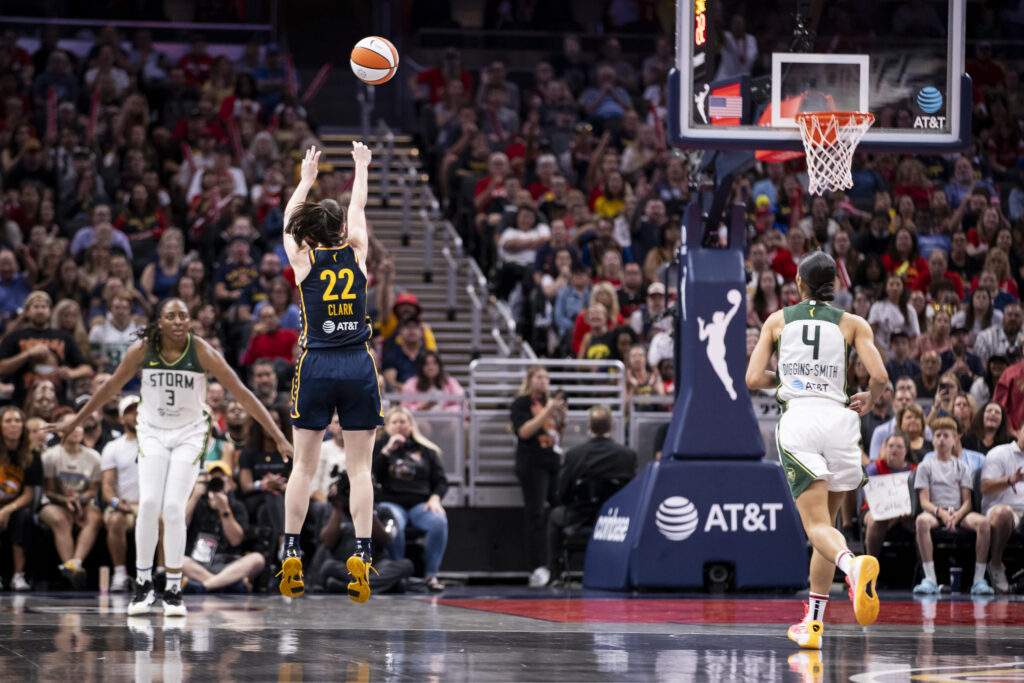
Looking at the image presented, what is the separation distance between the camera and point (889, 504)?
1338 cm

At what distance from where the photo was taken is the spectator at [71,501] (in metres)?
13.5

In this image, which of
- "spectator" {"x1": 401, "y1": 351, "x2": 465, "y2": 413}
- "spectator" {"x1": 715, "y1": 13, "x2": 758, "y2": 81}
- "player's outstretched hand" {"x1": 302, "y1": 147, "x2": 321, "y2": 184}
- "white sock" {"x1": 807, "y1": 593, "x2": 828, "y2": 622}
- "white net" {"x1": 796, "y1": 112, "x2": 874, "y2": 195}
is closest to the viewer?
"white sock" {"x1": 807, "y1": 593, "x2": 828, "y2": 622}

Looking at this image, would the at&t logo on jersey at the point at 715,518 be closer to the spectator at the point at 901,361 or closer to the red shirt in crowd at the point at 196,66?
the spectator at the point at 901,361

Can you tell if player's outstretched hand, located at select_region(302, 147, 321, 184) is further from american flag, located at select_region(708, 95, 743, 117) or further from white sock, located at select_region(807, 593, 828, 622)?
american flag, located at select_region(708, 95, 743, 117)

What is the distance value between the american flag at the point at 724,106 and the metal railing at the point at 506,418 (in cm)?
397

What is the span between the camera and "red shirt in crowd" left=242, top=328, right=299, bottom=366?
1518cm

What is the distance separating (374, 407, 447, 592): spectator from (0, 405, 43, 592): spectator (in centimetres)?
325

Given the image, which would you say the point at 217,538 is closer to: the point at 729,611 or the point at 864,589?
the point at 729,611

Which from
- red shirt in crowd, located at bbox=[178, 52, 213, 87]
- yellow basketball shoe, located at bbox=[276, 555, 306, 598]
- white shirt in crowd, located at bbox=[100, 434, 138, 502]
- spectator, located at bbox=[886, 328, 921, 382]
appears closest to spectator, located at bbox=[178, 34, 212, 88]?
red shirt in crowd, located at bbox=[178, 52, 213, 87]

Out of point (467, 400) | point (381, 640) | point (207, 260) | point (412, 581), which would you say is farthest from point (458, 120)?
point (381, 640)

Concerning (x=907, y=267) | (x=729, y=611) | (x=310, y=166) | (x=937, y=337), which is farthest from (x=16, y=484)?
(x=907, y=267)

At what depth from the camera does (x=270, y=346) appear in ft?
49.8

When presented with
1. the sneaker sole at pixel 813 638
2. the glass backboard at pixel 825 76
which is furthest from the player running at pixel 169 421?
the glass backboard at pixel 825 76

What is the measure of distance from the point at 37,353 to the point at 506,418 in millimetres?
4863
